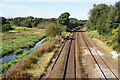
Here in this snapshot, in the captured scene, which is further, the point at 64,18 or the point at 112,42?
the point at 64,18

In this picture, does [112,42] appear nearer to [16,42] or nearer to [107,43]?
[107,43]

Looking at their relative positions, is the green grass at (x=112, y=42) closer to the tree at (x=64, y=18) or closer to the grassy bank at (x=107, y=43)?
the grassy bank at (x=107, y=43)

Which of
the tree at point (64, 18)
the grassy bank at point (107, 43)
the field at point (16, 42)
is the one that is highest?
the tree at point (64, 18)

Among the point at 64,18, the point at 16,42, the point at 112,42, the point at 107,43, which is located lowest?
the point at 16,42

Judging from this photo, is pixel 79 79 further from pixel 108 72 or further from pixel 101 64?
pixel 101 64

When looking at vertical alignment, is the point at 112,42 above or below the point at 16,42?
above

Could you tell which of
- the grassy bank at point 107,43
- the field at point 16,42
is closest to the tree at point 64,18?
the field at point 16,42

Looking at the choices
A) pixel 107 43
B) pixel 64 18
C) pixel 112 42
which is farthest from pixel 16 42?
pixel 64 18

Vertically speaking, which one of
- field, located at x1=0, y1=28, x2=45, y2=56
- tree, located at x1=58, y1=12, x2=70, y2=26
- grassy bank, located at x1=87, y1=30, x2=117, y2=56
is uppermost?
tree, located at x1=58, y1=12, x2=70, y2=26

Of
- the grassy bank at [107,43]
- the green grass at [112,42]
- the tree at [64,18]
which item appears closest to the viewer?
the green grass at [112,42]

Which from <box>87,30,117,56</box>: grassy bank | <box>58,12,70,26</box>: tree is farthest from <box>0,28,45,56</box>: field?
<box>87,30,117,56</box>: grassy bank

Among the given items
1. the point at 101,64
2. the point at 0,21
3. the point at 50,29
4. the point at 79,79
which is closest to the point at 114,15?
the point at 50,29

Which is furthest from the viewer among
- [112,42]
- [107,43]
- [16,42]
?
[16,42]

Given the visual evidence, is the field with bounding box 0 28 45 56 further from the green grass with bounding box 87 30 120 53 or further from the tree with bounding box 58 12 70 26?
the green grass with bounding box 87 30 120 53
